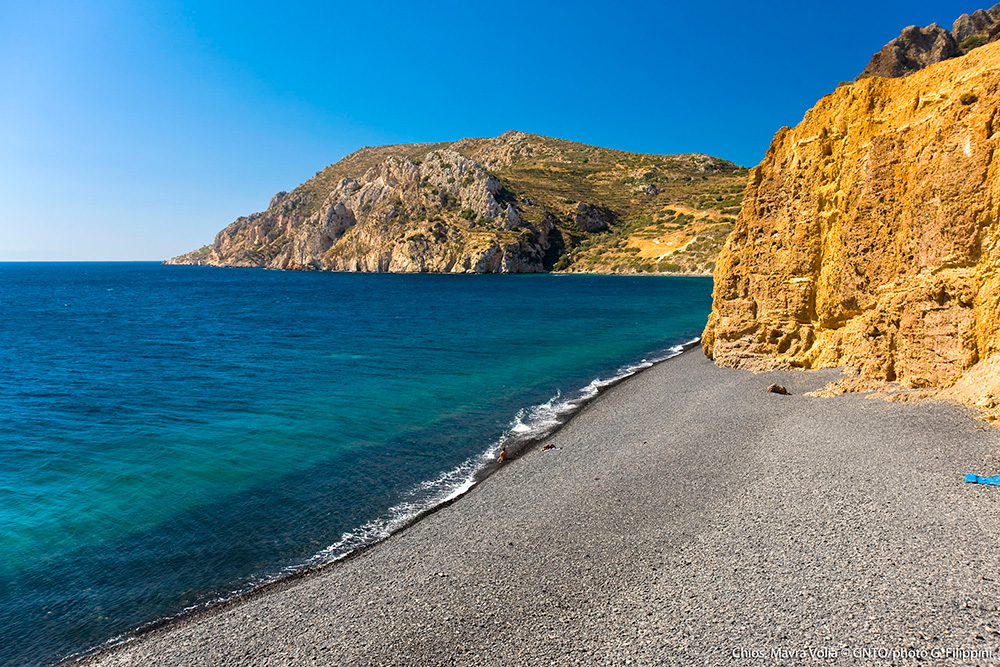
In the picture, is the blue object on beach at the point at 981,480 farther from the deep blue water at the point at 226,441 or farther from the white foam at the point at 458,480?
the deep blue water at the point at 226,441

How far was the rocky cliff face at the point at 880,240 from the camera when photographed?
13.9m

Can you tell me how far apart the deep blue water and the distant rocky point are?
27727 millimetres

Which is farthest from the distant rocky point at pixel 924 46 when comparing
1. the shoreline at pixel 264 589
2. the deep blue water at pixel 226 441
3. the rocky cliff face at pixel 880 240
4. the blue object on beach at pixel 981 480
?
the shoreline at pixel 264 589

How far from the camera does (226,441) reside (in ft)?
57.3

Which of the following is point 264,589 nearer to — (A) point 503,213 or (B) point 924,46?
(B) point 924,46

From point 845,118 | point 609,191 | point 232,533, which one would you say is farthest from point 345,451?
point 609,191

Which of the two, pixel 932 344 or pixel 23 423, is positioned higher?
pixel 932 344

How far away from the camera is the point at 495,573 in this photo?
30.2 feet

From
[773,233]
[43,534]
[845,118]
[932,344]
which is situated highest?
[845,118]

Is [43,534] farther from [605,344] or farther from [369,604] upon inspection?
[605,344]

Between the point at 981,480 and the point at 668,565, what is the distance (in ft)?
22.2

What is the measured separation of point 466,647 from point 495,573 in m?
1.88

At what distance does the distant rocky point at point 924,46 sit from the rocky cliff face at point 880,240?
29927 millimetres

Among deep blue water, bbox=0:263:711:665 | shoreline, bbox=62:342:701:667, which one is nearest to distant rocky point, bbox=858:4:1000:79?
deep blue water, bbox=0:263:711:665
